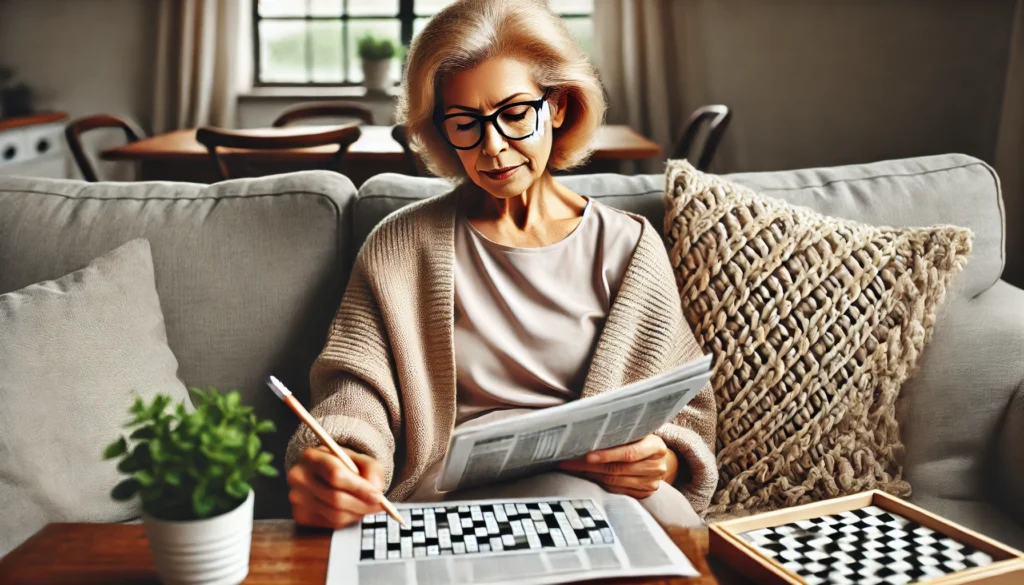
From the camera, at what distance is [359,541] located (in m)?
0.92

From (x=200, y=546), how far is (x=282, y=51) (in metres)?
4.01

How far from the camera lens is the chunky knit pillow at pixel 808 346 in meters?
1.36

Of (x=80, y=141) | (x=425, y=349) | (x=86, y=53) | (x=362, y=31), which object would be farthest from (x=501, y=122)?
(x=86, y=53)

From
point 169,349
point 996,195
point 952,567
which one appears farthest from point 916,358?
point 169,349

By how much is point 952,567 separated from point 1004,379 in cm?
61

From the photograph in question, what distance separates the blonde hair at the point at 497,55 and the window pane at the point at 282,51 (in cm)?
336

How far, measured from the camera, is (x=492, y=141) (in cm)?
117

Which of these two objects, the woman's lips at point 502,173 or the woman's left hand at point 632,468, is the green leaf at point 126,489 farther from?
the woman's lips at point 502,173

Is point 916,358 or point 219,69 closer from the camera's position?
point 916,358

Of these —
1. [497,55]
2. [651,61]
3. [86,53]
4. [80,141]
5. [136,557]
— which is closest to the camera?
[136,557]

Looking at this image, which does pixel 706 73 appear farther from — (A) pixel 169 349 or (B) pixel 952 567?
(B) pixel 952 567

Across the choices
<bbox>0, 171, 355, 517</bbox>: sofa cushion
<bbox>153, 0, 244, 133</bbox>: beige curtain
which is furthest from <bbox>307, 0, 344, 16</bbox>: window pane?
<bbox>0, 171, 355, 517</bbox>: sofa cushion

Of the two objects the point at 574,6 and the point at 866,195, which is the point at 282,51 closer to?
Answer: the point at 574,6

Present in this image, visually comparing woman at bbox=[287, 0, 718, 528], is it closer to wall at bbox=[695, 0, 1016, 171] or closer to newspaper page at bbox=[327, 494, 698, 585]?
newspaper page at bbox=[327, 494, 698, 585]
